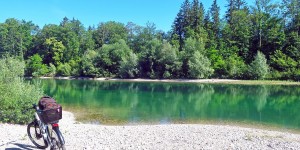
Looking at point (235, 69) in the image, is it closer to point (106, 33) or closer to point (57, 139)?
point (106, 33)

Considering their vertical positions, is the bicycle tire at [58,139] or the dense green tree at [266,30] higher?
the dense green tree at [266,30]

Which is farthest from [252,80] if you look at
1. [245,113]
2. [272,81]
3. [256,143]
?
[256,143]

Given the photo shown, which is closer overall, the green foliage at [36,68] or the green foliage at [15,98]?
the green foliage at [15,98]

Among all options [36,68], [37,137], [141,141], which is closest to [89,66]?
[36,68]

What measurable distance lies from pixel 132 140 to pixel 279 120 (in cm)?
1510

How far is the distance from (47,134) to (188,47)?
63162mm

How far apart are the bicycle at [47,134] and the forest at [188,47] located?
58192 millimetres

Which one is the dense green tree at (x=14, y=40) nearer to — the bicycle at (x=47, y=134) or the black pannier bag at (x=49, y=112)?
the bicycle at (x=47, y=134)

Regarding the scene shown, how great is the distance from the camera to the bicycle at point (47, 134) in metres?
9.01

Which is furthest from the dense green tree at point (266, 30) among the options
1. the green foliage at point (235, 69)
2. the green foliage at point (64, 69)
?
the green foliage at point (64, 69)

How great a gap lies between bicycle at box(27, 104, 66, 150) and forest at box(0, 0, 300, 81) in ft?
191

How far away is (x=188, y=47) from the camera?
232 feet

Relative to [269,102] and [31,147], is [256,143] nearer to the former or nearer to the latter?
[31,147]

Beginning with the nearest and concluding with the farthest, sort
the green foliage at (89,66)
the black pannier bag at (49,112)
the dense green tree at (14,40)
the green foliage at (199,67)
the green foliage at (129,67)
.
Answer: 1. the black pannier bag at (49,112)
2. the green foliage at (199,67)
3. the green foliage at (129,67)
4. the green foliage at (89,66)
5. the dense green tree at (14,40)
